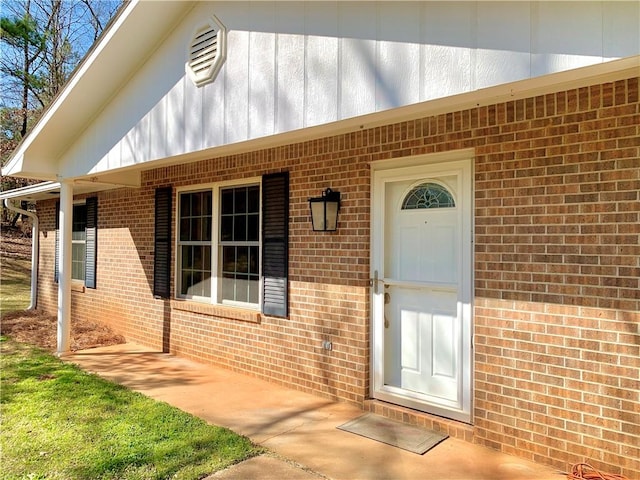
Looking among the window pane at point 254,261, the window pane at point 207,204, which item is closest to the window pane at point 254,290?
the window pane at point 254,261

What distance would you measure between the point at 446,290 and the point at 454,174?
102 cm

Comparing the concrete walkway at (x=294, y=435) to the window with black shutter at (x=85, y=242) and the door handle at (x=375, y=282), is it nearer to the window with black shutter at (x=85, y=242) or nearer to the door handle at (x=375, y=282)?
the door handle at (x=375, y=282)

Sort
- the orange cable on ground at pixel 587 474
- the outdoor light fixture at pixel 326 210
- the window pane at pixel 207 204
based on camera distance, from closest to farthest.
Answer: the orange cable on ground at pixel 587 474 → the outdoor light fixture at pixel 326 210 → the window pane at pixel 207 204

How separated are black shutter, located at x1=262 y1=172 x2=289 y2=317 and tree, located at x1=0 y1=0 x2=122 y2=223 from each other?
658 inches

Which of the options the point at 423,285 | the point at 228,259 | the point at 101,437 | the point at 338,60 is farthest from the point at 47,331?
the point at 338,60

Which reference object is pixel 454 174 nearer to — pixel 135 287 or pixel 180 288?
pixel 180 288

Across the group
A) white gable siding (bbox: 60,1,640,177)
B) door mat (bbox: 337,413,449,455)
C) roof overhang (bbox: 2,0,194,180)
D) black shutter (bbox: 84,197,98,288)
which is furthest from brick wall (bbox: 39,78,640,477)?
black shutter (bbox: 84,197,98,288)

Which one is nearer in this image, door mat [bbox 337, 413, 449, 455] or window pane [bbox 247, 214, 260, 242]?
door mat [bbox 337, 413, 449, 455]

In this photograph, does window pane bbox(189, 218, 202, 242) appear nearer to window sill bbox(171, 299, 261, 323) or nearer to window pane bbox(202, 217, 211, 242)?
window pane bbox(202, 217, 211, 242)

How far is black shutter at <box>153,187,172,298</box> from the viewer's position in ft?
22.4

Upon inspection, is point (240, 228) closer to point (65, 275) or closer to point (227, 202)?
point (227, 202)

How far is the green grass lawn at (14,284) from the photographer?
11.6m

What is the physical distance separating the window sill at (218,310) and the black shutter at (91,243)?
272 centimetres

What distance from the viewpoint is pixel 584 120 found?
3.09 meters
